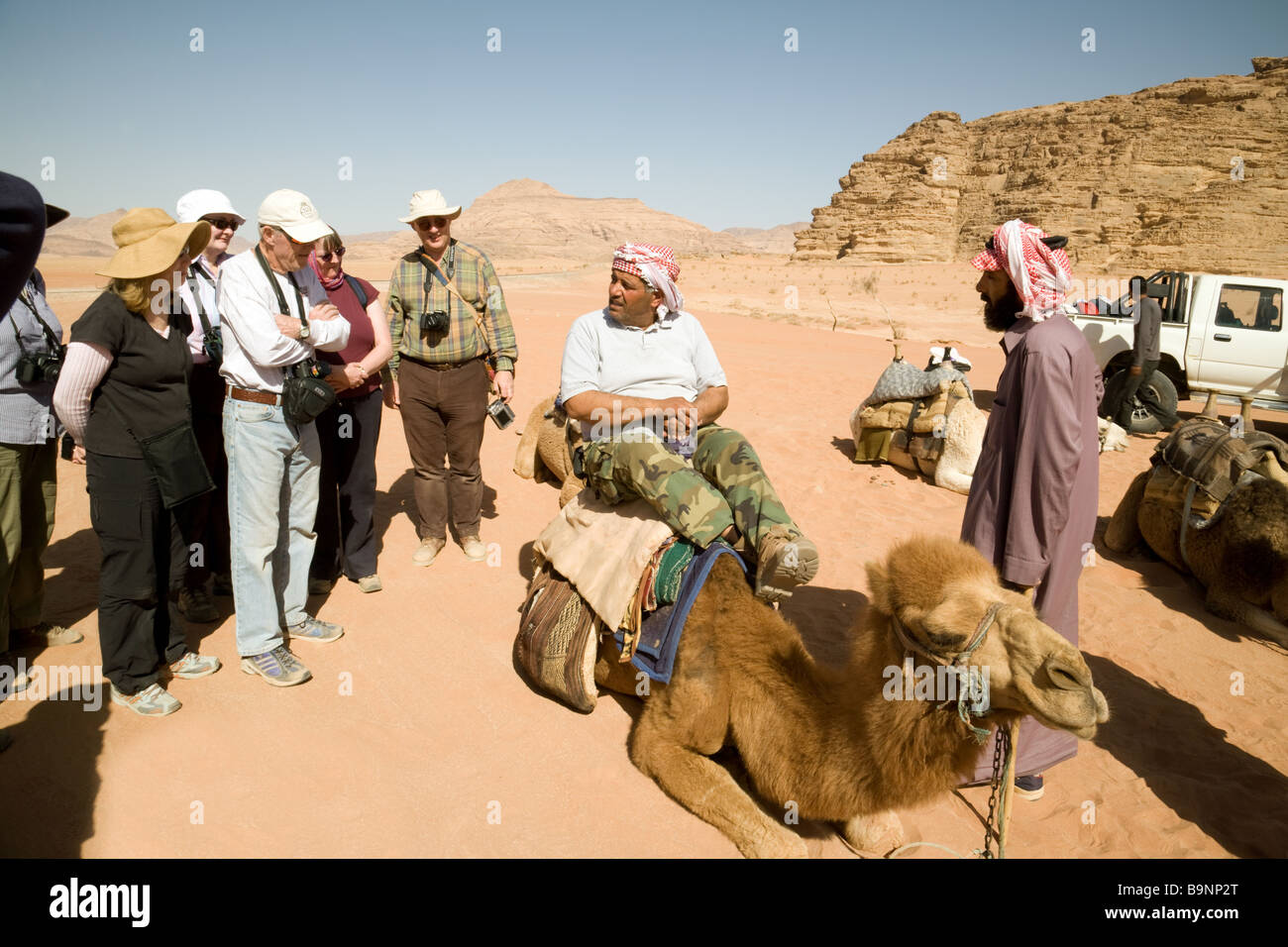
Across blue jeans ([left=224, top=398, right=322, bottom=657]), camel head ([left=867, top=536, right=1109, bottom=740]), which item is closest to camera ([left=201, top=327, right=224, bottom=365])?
blue jeans ([left=224, top=398, right=322, bottom=657])

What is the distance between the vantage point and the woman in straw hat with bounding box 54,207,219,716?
3.54m

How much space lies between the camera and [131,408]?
368 cm

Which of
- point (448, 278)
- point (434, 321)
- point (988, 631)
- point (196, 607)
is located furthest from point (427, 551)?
point (988, 631)

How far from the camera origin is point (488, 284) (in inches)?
229

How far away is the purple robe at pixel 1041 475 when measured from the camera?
325 centimetres

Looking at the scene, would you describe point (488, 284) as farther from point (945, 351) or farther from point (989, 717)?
point (945, 351)

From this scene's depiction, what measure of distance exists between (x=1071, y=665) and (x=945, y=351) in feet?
27.1

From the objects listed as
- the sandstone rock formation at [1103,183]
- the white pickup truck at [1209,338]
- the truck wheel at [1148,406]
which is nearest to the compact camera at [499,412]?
the truck wheel at [1148,406]

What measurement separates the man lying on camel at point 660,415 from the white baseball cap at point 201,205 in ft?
8.49

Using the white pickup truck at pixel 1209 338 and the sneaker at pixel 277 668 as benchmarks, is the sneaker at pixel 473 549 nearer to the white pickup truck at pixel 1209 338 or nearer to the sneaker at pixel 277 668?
the sneaker at pixel 277 668

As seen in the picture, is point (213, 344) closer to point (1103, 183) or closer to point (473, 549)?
point (473, 549)

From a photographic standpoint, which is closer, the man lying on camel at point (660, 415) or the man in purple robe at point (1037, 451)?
the man in purple robe at point (1037, 451)

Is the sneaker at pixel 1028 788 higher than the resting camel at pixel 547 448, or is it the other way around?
the resting camel at pixel 547 448
